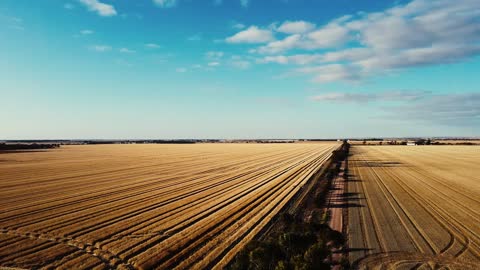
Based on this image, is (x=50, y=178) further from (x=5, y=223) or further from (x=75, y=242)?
(x=75, y=242)

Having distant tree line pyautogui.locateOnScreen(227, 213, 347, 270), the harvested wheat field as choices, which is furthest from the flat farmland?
the harvested wheat field

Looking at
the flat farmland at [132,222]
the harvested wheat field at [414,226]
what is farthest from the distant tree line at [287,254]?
the harvested wheat field at [414,226]

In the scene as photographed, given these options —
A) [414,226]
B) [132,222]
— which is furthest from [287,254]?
[414,226]

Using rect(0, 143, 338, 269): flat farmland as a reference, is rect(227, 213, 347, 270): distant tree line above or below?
above

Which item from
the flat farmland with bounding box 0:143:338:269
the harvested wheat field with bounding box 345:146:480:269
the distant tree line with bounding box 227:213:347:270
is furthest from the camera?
the harvested wheat field with bounding box 345:146:480:269

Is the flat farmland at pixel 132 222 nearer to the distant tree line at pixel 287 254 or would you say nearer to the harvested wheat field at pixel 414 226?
the distant tree line at pixel 287 254

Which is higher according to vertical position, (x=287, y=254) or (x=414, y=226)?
(x=287, y=254)

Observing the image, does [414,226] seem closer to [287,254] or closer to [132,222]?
[287,254]

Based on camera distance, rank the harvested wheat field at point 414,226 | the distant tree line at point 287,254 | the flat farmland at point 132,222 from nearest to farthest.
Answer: the distant tree line at point 287,254, the flat farmland at point 132,222, the harvested wheat field at point 414,226

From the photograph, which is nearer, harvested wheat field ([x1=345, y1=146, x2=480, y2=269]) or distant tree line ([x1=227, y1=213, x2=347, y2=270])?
distant tree line ([x1=227, y1=213, x2=347, y2=270])

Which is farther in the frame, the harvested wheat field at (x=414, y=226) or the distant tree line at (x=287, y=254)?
the harvested wheat field at (x=414, y=226)

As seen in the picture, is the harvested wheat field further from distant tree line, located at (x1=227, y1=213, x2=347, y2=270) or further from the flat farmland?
the flat farmland
